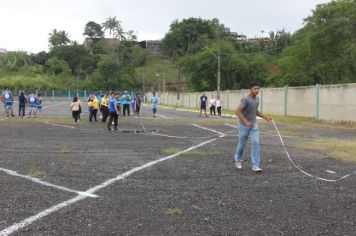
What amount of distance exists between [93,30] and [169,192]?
519 ft

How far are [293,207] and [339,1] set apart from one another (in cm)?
5283

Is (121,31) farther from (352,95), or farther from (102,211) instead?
(102,211)

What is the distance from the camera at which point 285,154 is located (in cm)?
1376

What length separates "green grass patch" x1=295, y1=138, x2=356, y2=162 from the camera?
13578 millimetres

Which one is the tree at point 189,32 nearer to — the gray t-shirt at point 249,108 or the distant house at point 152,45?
the distant house at point 152,45

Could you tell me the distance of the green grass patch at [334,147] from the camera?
13578 millimetres

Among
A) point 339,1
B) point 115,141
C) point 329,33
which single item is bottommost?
point 115,141

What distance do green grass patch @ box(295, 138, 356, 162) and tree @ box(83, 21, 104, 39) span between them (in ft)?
487

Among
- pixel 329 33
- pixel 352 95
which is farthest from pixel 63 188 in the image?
pixel 329 33

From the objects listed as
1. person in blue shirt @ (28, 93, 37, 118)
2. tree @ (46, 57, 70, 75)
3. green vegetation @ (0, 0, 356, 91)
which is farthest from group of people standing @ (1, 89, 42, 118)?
tree @ (46, 57, 70, 75)

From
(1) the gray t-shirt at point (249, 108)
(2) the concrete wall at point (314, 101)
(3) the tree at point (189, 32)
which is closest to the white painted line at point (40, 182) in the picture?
(1) the gray t-shirt at point (249, 108)

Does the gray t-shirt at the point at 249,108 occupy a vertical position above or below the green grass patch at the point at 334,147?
above

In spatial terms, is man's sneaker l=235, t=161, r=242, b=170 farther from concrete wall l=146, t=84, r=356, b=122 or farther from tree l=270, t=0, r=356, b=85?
tree l=270, t=0, r=356, b=85

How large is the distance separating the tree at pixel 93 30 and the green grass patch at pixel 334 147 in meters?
149
